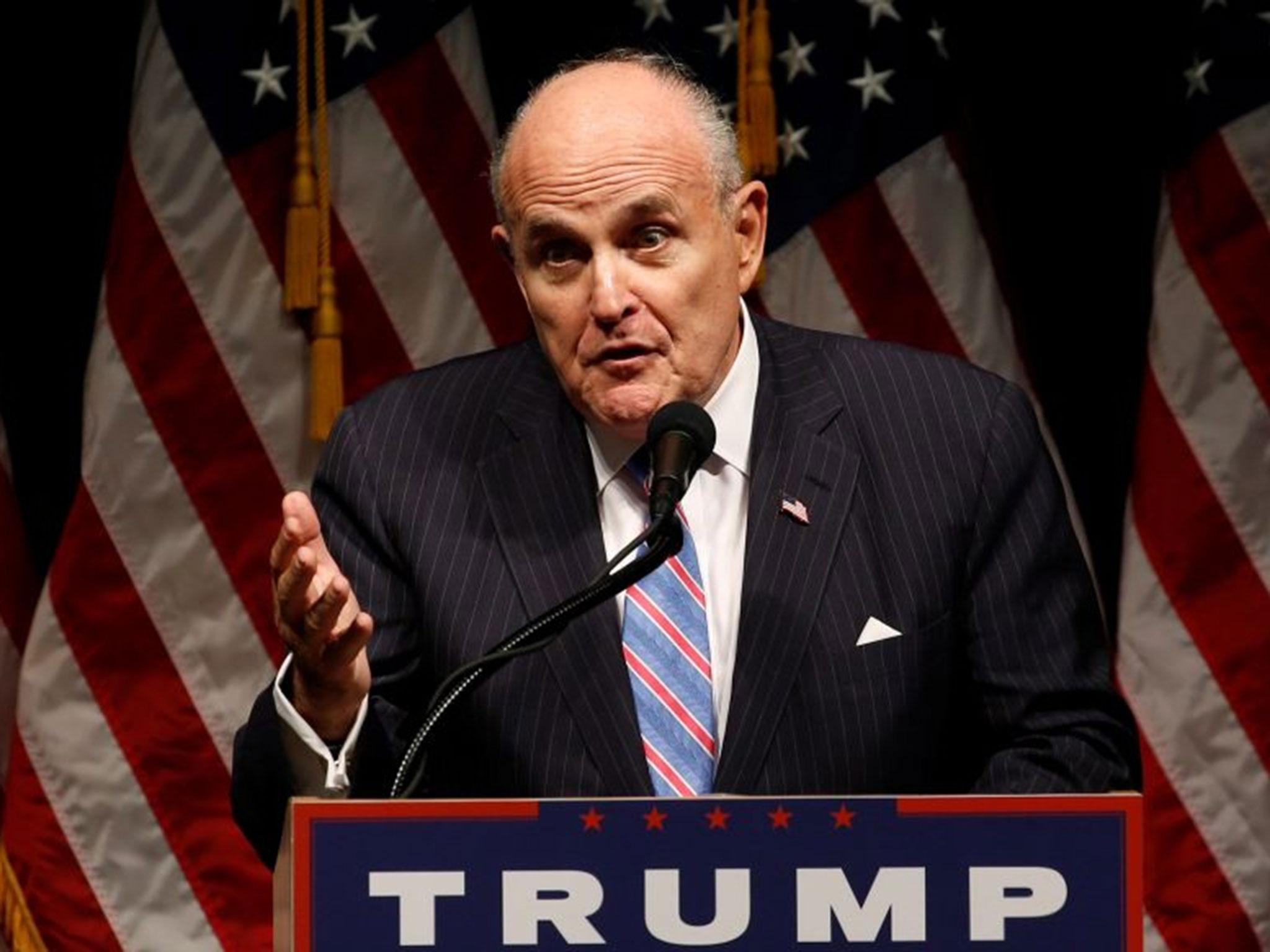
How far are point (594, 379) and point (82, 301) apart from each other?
1.66m

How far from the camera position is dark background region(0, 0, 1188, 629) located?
3.65 metres

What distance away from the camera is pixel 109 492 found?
358 centimetres

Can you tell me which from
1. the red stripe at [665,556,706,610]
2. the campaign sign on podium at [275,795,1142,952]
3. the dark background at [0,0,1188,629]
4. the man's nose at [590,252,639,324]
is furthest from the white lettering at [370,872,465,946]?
the dark background at [0,0,1188,629]

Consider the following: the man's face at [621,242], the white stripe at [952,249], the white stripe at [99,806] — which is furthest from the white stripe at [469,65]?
the man's face at [621,242]

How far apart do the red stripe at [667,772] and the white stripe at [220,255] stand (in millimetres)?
1479

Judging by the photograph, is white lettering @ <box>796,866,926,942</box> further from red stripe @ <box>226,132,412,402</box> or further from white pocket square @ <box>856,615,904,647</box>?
red stripe @ <box>226,132,412,402</box>

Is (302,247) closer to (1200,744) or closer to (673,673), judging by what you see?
(673,673)

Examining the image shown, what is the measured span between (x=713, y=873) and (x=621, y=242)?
85cm

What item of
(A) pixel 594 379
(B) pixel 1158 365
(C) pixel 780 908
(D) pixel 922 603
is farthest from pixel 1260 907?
(C) pixel 780 908

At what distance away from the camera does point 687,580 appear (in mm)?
2330

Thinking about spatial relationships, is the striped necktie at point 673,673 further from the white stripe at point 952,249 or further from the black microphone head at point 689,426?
the white stripe at point 952,249

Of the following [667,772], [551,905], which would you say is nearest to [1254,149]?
[667,772]

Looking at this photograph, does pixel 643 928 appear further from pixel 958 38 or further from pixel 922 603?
pixel 958 38

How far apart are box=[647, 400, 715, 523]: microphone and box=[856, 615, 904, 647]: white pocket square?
417 millimetres
